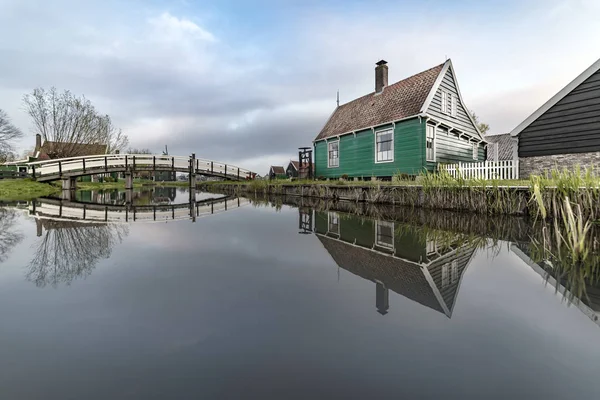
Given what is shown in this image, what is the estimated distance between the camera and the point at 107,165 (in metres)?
23.3

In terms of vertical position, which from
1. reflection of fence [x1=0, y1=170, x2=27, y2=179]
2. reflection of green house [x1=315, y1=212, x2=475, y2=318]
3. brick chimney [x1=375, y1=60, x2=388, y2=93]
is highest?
brick chimney [x1=375, y1=60, x2=388, y2=93]

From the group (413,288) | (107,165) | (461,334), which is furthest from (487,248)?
(107,165)

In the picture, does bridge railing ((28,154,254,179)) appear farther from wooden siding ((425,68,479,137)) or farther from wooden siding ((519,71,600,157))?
wooden siding ((519,71,600,157))

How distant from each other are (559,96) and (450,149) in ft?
16.4

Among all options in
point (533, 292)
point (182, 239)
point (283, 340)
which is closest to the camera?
point (283, 340)

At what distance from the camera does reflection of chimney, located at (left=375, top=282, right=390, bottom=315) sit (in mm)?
2412

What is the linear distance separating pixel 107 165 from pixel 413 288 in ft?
87.8

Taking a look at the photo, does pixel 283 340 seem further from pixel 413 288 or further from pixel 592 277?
pixel 592 277

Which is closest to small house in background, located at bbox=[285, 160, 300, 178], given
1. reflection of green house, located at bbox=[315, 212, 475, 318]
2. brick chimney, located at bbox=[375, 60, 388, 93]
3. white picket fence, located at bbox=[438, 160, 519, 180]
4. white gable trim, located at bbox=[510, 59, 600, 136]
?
brick chimney, located at bbox=[375, 60, 388, 93]

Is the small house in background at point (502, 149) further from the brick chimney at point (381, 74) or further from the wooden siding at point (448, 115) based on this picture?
the brick chimney at point (381, 74)

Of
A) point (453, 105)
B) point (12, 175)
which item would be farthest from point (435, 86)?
point (12, 175)

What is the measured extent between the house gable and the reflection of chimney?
12.3m

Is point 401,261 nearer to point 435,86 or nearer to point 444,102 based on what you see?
point 435,86

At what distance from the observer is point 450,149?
15305 mm
